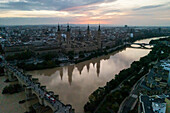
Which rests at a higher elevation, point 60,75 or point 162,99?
point 162,99

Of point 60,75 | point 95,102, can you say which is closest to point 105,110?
point 95,102

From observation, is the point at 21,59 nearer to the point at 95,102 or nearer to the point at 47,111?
the point at 47,111

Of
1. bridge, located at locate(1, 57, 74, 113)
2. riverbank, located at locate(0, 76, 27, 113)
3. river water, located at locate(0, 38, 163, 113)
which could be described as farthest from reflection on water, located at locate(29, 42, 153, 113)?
riverbank, located at locate(0, 76, 27, 113)

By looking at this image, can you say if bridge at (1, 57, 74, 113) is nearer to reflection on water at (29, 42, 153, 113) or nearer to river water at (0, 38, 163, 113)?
river water at (0, 38, 163, 113)

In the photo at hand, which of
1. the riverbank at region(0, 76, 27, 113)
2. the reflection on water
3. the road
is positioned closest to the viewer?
the road

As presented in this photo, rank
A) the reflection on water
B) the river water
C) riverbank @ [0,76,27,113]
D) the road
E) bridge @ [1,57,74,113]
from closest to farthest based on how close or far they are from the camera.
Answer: bridge @ [1,57,74,113]
the road
riverbank @ [0,76,27,113]
the river water
the reflection on water

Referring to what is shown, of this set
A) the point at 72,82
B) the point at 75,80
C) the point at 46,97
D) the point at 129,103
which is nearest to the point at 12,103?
the point at 46,97

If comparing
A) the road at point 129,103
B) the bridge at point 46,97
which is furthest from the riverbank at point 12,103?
the road at point 129,103

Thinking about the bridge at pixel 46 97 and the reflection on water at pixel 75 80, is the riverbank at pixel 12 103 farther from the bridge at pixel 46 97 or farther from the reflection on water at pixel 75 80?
the reflection on water at pixel 75 80

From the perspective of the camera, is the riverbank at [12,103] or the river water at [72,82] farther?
the river water at [72,82]

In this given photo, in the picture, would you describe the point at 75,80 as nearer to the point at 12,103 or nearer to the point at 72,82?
the point at 72,82

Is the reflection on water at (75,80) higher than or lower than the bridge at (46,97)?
lower
